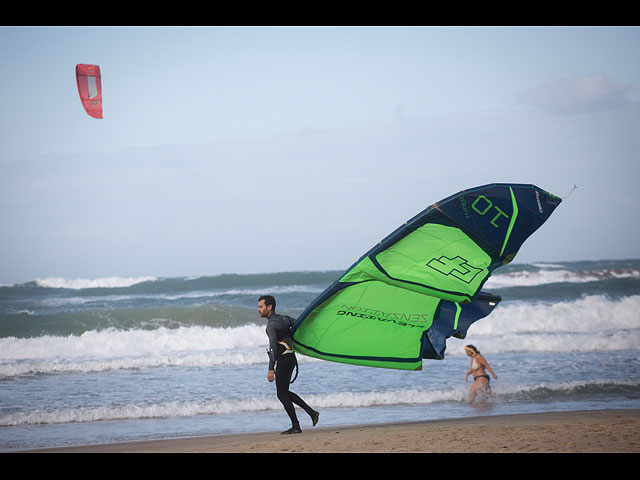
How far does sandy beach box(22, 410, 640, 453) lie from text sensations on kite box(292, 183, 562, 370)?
82 cm

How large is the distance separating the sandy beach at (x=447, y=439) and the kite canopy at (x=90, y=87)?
9.65 meters

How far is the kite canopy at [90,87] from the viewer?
1477 centimetres

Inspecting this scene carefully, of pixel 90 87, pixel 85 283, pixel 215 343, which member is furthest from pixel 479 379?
pixel 85 283

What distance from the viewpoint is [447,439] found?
629 cm

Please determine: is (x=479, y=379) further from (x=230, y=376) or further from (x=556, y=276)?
(x=556, y=276)

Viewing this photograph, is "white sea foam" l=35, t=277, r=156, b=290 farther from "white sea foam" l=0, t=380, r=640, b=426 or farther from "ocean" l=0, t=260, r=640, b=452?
"white sea foam" l=0, t=380, r=640, b=426

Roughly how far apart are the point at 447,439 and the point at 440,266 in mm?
1631

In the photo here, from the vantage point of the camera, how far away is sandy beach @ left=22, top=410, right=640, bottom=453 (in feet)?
19.1

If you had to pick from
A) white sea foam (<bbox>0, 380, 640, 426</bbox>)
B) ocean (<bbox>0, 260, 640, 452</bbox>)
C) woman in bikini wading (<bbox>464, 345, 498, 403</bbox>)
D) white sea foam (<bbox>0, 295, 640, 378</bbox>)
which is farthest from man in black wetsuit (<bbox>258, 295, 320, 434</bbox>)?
white sea foam (<bbox>0, 295, 640, 378</bbox>)

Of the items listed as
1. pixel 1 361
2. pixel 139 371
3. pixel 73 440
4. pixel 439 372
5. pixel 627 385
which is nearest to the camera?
pixel 73 440

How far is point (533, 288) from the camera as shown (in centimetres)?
2688

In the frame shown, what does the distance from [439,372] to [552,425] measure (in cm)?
426
